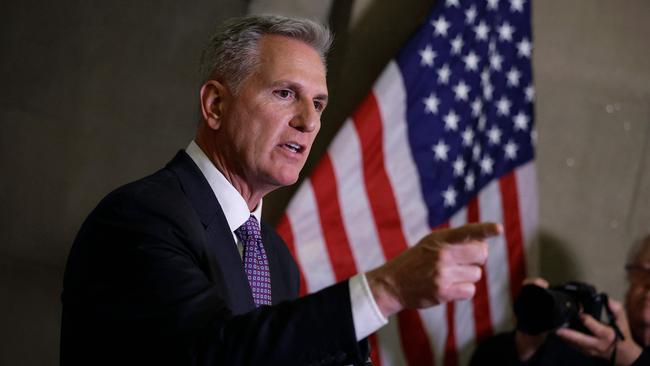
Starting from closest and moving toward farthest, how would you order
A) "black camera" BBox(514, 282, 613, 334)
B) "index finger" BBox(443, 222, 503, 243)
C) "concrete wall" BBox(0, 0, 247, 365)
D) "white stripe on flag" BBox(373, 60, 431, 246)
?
"index finger" BBox(443, 222, 503, 243)
"black camera" BBox(514, 282, 613, 334)
"concrete wall" BBox(0, 0, 247, 365)
"white stripe on flag" BBox(373, 60, 431, 246)

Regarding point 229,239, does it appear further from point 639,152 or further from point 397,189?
point 639,152

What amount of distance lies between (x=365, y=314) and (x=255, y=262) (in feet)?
1.83

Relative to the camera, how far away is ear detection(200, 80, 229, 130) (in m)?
1.63

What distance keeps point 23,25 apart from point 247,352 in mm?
1864

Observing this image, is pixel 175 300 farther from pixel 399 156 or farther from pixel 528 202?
pixel 528 202

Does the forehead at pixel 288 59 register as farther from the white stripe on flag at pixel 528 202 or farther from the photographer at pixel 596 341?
the white stripe on flag at pixel 528 202

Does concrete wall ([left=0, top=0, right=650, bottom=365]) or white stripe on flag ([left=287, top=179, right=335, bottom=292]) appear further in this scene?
white stripe on flag ([left=287, top=179, right=335, bottom=292])

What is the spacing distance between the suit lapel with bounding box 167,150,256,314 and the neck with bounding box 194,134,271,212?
0.09 m

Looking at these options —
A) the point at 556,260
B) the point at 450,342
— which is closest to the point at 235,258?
the point at 450,342

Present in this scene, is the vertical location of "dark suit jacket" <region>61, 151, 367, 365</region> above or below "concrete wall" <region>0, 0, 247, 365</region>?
below

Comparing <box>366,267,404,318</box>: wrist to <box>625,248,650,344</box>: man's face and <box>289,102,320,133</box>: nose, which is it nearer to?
<box>289,102,320,133</box>: nose

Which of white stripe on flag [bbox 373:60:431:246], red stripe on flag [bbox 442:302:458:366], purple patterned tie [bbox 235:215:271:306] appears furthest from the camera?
red stripe on flag [bbox 442:302:458:366]

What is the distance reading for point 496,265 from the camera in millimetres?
2963

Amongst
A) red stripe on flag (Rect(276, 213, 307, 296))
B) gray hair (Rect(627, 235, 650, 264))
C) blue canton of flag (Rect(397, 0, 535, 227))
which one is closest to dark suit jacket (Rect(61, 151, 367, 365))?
red stripe on flag (Rect(276, 213, 307, 296))
